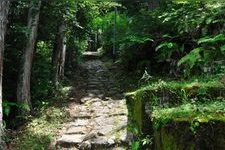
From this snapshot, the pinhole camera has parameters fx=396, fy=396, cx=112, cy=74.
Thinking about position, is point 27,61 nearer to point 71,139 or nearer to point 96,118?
point 96,118

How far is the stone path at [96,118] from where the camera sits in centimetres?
817

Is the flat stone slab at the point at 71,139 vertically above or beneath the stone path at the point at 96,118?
beneath

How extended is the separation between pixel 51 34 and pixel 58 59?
1.10 metres

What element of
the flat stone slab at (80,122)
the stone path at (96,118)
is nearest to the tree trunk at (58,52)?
the stone path at (96,118)

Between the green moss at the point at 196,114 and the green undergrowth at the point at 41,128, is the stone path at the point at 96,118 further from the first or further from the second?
the green moss at the point at 196,114

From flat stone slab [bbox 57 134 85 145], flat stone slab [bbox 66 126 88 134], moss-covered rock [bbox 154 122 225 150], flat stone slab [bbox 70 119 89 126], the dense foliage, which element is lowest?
Result: flat stone slab [bbox 57 134 85 145]

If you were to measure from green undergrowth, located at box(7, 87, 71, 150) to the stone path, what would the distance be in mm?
248

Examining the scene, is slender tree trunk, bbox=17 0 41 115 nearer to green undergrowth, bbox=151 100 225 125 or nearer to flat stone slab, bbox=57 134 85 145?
flat stone slab, bbox=57 134 85 145

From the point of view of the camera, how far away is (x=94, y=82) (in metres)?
13.9

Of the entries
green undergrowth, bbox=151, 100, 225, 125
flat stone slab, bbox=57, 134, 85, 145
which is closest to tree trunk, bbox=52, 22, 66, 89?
flat stone slab, bbox=57, 134, 85, 145

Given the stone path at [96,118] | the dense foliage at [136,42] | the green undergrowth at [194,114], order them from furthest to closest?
the dense foliage at [136,42] < the stone path at [96,118] < the green undergrowth at [194,114]

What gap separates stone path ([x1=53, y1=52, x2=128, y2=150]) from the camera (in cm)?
817

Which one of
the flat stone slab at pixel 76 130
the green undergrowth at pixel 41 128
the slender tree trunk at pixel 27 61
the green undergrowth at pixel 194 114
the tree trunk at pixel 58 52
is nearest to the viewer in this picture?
the green undergrowth at pixel 194 114

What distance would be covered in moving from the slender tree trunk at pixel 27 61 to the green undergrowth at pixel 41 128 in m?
0.44
